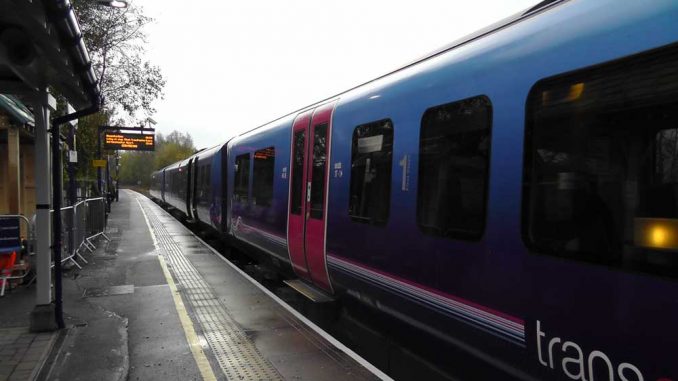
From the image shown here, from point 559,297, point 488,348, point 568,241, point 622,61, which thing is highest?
point 622,61

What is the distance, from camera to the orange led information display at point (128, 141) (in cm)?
2475

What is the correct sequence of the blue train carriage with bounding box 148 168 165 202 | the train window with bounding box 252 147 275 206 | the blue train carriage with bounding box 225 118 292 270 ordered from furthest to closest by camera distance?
the blue train carriage with bounding box 148 168 165 202 < the train window with bounding box 252 147 275 206 < the blue train carriage with bounding box 225 118 292 270

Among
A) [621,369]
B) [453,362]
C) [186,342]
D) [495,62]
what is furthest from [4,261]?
[621,369]

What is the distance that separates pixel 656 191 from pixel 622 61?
2.13ft

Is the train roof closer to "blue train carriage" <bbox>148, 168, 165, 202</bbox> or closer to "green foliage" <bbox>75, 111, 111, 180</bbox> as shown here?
"green foliage" <bbox>75, 111, 111, 180</bbox>

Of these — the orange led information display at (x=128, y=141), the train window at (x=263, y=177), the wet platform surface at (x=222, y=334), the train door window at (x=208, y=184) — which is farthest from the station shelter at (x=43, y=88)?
the orange led information display at (x=128, y=141)

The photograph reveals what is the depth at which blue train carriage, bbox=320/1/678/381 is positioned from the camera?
2.09 meters

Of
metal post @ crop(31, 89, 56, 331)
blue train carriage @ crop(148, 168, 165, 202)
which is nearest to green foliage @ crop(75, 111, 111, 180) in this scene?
blue train carriage @ crop(148, 168, 165, 202)

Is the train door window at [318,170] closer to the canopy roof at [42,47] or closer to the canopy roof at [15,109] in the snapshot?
the canopy roof at [42,47]

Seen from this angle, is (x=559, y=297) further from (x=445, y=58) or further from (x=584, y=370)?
(x=445, y=58)

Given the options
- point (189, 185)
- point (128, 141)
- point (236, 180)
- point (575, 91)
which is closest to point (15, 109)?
point (236, 180)

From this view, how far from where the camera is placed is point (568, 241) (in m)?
2.45

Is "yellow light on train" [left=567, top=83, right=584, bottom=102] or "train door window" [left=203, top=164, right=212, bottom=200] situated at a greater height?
"yellow light on train" [left=567, top=83, right=584, bottom=102]

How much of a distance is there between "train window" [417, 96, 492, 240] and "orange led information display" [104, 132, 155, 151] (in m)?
24.6
